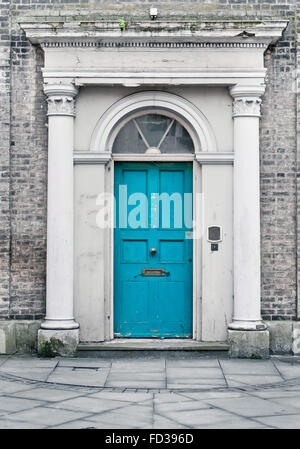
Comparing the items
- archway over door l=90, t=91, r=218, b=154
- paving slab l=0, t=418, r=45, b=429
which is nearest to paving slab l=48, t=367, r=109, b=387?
paving slab l=0, t=418, r=45, b=429

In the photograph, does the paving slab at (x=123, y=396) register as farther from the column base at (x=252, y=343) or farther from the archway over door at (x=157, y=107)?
the archway over door at (x=157, y=107)

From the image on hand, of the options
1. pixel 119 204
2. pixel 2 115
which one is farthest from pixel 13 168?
pixel 119 204

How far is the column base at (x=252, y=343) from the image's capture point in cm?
994

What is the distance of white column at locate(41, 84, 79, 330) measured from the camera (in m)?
A: 10.0

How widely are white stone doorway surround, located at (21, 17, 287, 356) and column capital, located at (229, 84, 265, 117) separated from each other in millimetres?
13

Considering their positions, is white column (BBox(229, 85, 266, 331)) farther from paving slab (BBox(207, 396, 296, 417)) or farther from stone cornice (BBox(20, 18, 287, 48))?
paving slab (BBox(207, 396, 296, 417))

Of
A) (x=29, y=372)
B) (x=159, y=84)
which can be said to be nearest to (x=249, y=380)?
(x=29, y=372)

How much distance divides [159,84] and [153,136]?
2.43 ft

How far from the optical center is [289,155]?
10.3 m

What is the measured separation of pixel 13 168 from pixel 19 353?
2.44 m

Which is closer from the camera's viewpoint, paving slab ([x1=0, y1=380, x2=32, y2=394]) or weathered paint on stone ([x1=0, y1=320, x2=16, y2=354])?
paving slab ([x1=0, y1=380, x2=32, y2=394])

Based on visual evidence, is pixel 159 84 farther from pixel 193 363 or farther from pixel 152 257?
pixel 193 363

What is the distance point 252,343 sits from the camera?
994cm

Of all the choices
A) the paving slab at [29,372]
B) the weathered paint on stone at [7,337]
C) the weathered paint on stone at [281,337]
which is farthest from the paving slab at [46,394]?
the weathered paint on stone at [281,337]
